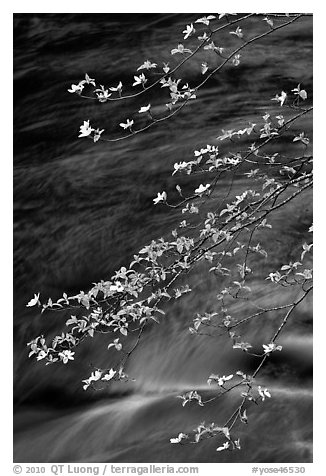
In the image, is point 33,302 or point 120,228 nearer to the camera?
point 33,302

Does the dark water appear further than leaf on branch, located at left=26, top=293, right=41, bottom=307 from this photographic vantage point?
Yes

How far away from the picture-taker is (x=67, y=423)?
2268mm

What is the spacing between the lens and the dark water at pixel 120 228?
7.38ft

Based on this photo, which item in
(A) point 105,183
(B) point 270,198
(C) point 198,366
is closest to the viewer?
(B) point 270,198

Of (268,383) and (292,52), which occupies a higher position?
(292,52)

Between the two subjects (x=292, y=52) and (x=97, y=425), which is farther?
(x=292, y=52)

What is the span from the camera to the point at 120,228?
2424 mm

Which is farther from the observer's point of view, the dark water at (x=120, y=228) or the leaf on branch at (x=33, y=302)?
the dark water at (x=120, y=228)

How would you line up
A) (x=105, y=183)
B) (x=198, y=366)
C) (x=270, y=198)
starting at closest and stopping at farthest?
(x=270, y=198)
(x=198, y=366)
(x=105, y=183)

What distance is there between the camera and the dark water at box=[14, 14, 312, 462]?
7.38 ft

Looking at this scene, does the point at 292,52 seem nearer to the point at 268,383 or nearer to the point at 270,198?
the point at 270,198
